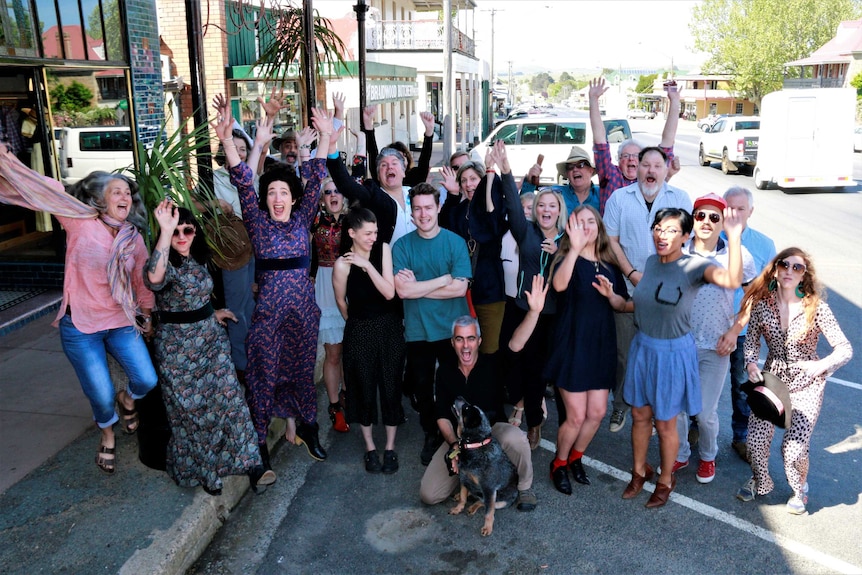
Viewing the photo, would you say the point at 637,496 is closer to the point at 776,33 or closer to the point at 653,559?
the point at 653,559

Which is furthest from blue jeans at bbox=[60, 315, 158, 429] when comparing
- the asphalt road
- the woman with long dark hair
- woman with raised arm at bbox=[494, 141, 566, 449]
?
woman with raised arm at bbox=[494, 141, 566, 449]

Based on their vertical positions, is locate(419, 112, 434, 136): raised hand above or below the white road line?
above

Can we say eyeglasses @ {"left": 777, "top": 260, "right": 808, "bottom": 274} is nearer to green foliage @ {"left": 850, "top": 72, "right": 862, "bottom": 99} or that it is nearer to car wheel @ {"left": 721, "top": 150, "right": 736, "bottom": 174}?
car wheel @ {"left": 721, "top": 150, "right": 736, "bottom": 174}

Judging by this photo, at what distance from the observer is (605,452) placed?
17.4 feet

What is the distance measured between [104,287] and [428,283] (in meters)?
1.99

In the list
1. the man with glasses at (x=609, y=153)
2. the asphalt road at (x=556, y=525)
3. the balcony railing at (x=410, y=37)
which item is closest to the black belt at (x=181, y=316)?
the asphalt road at (x=556, y=525)

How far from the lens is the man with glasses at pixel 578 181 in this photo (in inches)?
239

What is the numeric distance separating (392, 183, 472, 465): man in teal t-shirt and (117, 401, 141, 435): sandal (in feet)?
6.42

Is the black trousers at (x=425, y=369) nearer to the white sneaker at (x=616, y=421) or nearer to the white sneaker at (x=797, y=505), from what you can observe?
the white sneaker at (x=616, y=421)

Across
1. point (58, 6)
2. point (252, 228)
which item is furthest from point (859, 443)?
point (58, 6)

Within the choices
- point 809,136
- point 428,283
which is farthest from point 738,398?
point 809,136

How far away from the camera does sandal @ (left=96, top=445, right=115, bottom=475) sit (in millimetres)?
4434

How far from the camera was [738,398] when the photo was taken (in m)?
5.27

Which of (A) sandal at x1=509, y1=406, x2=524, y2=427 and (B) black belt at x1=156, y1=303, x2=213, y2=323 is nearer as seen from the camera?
(B) black belt at x1=156, y1=303, x2=213, y2=323
